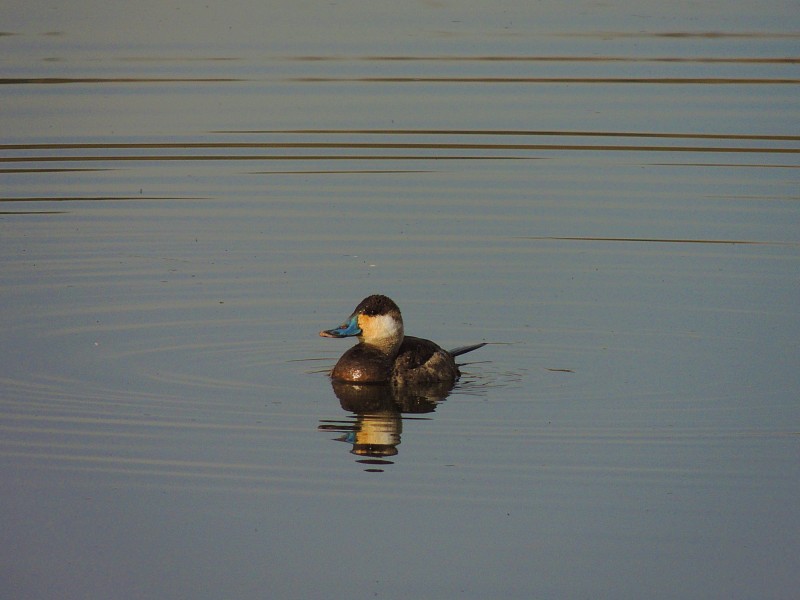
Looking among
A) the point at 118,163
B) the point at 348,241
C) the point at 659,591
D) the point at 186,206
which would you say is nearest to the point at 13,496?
the point at 659,591

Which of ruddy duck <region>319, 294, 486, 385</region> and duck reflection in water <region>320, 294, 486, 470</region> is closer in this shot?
duck reflection in water <region>320, 294, 486, 470</region>

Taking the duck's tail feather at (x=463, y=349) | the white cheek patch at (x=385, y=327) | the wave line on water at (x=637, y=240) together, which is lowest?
the duck's tail feather at (x=463, y=349)

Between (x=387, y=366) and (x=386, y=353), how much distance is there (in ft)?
0.34

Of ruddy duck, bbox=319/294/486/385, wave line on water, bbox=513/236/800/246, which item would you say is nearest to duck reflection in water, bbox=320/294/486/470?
ruddy duck, bbox=319/294/486/385

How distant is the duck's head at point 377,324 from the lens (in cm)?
1081

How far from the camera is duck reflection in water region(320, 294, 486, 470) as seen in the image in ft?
34.2

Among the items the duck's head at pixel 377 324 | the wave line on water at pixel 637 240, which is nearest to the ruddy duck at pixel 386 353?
the duck's head at pixel 377 324

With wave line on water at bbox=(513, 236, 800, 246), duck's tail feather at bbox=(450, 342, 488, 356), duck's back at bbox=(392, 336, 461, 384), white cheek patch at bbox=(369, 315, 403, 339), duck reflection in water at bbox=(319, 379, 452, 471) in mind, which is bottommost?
duck reflection in water at bbox=(319, 379, 452, 471)

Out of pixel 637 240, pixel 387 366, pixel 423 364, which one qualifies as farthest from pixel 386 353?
pixel 637 240

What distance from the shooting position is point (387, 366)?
427 inches

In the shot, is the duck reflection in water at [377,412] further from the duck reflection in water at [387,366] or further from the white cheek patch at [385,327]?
the white cheek patch at [385,327]

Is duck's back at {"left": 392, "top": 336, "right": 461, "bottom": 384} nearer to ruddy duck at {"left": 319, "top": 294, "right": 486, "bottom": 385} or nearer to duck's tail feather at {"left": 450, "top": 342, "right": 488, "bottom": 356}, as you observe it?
ruddy duck at {"left": 319, "top": 294, "right": 486, "bottom": 385}

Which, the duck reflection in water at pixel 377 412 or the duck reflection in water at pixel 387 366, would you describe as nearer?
the duck reflection in water at pixel 377 412

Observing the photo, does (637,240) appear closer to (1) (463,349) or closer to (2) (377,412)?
(1) (463,349)
